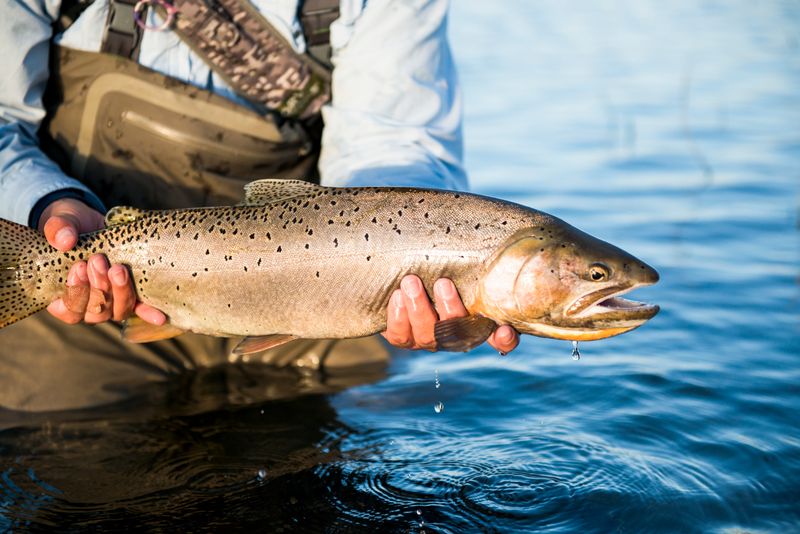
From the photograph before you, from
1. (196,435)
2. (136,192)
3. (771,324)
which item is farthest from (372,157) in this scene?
(771,324)

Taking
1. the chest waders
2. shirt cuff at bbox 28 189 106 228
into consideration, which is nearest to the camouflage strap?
the chest waders

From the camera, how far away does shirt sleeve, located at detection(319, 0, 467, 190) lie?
4.60 m

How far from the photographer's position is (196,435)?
450 cm

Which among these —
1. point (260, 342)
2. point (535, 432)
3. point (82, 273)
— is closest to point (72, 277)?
point (82, 273)

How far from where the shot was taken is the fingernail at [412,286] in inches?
137

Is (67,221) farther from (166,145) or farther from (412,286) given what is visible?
(412,286)

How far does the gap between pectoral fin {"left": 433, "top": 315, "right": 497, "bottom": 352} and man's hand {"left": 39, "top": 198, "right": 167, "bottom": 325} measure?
1061 millimetres

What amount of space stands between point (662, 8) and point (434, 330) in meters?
13.0

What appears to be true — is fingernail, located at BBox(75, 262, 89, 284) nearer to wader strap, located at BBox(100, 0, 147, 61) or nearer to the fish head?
wader strap, located at BBox(100, 0, 147, 61)

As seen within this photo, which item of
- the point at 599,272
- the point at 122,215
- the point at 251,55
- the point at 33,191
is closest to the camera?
the point at 599,272

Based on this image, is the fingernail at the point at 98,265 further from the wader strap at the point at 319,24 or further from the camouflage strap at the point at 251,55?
the wader strap at the point at 319,24

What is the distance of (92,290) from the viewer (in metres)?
3.76

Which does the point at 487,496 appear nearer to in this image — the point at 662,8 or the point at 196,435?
the point at 196,435

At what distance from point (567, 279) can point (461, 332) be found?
394mm
